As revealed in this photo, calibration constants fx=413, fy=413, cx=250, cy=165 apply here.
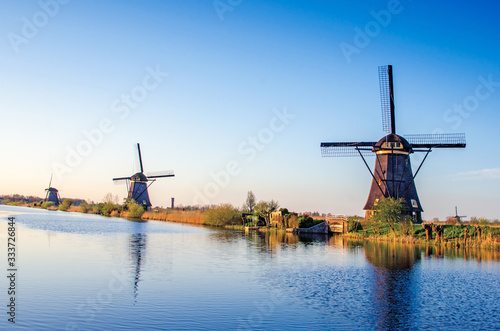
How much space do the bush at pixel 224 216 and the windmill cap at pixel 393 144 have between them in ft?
97.1

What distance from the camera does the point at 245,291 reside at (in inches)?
570

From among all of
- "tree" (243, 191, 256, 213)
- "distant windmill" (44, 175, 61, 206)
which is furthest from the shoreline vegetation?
"distant windmill" (44, 175, 61, 206)

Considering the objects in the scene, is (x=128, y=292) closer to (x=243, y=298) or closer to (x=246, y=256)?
(x=243, y=298)

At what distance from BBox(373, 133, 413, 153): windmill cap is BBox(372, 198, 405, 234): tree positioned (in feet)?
16.6

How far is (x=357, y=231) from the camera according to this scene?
43656 mm

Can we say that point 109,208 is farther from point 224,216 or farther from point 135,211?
point 224,216

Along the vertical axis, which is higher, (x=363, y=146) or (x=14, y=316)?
(x=363, y=146)

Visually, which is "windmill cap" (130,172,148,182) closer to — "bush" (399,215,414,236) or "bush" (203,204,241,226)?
"bush" (203,204,241,226)

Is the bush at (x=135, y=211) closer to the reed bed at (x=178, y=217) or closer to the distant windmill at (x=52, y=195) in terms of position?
the reed bed at (x=178, y=217)

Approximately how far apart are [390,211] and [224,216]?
32.2 metres

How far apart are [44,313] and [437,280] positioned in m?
14.8

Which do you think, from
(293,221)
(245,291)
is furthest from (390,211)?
(245,291)

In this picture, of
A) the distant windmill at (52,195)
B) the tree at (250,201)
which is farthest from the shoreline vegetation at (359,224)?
the distant windmill at (52,195)

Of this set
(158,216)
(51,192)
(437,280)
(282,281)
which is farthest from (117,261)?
(51,192)
